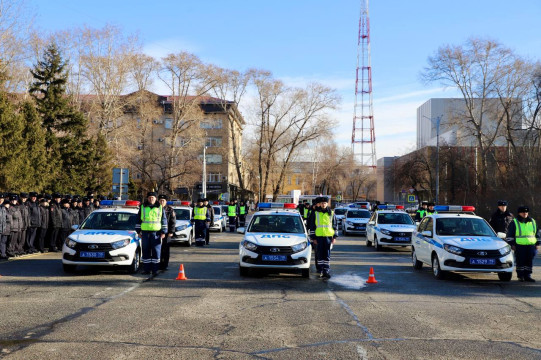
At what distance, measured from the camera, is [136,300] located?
32.0 feet

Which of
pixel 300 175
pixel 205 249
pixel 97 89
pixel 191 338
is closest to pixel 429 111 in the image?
pixel 300 175

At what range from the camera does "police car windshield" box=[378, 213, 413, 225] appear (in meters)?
22.5

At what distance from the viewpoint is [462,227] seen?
14.1 m

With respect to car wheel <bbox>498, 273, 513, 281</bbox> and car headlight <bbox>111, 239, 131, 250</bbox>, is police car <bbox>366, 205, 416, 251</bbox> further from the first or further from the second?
car headlight <bbox>111, 239, 131, 250</bbox>

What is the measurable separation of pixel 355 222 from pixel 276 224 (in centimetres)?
1773

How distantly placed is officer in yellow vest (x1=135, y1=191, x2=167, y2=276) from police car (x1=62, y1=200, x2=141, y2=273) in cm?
31

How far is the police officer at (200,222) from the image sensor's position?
882 inches

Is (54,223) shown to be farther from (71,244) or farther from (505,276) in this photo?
(505,276)

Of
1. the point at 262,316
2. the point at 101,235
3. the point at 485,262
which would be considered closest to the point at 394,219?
the point at 485,262

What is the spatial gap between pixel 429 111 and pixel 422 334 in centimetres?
9601

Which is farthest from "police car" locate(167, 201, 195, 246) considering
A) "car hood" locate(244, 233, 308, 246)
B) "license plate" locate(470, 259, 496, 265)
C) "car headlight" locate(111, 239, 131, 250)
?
"license plate" locate(470, 259, 496, 265)

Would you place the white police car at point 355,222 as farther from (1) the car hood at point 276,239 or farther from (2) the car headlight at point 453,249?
(2) the car headlight at point 453,249

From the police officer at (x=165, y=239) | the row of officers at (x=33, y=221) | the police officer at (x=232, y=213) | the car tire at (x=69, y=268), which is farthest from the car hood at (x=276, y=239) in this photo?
the police officer at (x=232, y=213)

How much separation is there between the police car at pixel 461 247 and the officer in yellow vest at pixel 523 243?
0.42 m
